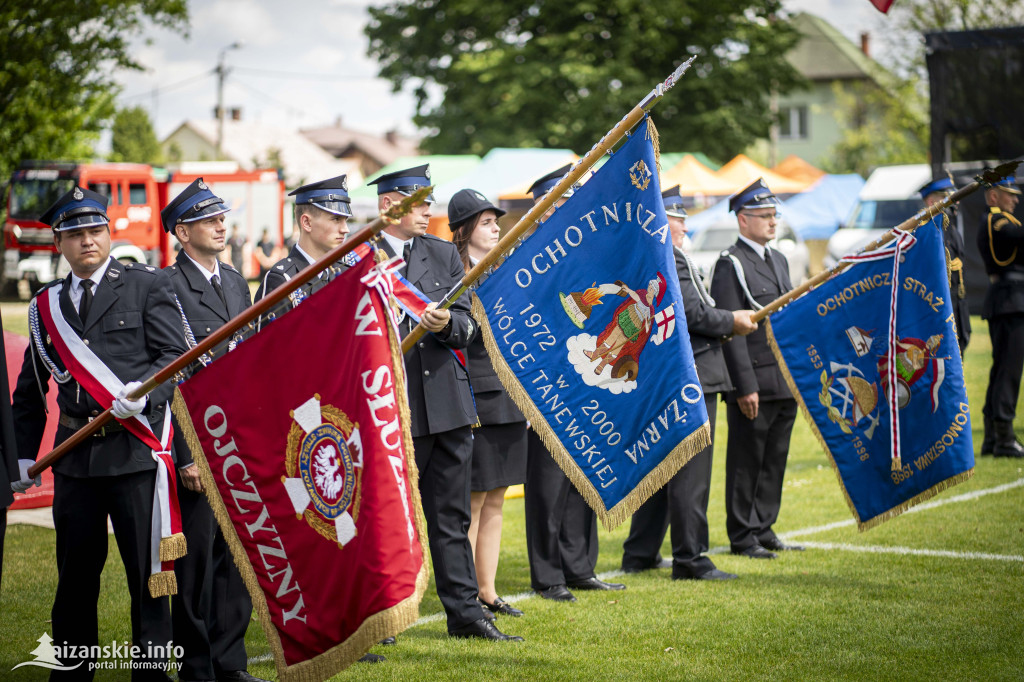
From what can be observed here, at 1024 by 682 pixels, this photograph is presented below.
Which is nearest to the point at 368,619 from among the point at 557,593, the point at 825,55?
the point at 557,593

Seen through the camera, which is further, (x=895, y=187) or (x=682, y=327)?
(x=895, y=187)

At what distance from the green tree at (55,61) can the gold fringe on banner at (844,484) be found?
372 inches

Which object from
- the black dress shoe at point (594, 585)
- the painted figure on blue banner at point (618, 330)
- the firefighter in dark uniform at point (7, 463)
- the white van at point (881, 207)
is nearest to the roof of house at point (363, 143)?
the white van at point (881, 207)

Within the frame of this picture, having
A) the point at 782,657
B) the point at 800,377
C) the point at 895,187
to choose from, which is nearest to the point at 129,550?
the point at 782,657

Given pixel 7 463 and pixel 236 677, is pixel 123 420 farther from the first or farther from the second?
pixel 236 677

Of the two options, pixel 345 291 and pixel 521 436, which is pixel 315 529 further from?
pixel 521 436

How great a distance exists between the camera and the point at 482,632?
566cm

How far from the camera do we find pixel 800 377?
23.3ft

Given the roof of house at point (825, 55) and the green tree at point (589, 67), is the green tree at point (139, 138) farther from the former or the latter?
the roof of house at point (825, 55)

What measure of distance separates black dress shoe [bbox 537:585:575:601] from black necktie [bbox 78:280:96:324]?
125 inches

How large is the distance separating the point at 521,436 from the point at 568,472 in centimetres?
105

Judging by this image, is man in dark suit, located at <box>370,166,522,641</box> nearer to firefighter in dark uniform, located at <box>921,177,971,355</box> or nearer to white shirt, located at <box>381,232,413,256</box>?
white shirt, located at <box>381,232,413,256</box>

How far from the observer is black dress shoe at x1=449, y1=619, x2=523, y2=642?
18.5 ft

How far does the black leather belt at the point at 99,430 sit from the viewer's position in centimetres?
466
